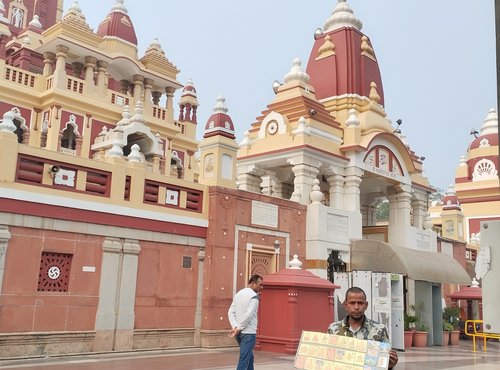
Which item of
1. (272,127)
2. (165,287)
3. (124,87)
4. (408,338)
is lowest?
(408,338)

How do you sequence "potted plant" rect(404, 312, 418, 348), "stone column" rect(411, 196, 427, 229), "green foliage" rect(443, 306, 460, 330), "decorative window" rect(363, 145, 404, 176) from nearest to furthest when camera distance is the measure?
"potted plant" rect(404, 312, 418, 348), "decorative window" rect(363, 145, 404, 176), "green foliage" rect(443, 306, 460, 330), "stone column" rect(411, 196, 427, 229)

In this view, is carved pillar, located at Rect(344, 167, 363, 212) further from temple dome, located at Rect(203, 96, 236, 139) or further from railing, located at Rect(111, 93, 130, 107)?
railing, located at Rect(111, 93, 130, 107)

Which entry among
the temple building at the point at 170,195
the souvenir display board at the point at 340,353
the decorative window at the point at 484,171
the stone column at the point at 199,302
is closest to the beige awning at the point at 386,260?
the temple building at the point at 170,195

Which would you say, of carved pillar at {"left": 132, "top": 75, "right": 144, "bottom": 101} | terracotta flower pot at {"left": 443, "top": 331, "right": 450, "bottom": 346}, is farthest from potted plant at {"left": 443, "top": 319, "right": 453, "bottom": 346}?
carved pillar at {"left": 132, "top": 75, "right": 144, "bottom": 101}

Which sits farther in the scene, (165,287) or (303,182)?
(303,182)

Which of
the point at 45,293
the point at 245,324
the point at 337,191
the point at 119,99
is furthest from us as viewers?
the point at 119,99

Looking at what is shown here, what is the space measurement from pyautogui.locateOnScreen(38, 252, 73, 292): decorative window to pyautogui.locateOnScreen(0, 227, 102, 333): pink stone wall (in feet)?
0.31

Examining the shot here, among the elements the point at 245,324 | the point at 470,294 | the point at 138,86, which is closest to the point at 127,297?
the point at 245,324

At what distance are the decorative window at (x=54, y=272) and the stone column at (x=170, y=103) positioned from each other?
37.6 ft

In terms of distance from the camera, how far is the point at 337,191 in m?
16.9

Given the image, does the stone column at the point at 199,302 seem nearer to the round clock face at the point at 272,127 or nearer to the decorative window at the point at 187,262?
the decorative window at the point at 187,262

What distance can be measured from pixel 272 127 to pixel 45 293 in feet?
31.7

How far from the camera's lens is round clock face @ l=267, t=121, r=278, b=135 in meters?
17.3

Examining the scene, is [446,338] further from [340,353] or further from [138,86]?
[340,353]
